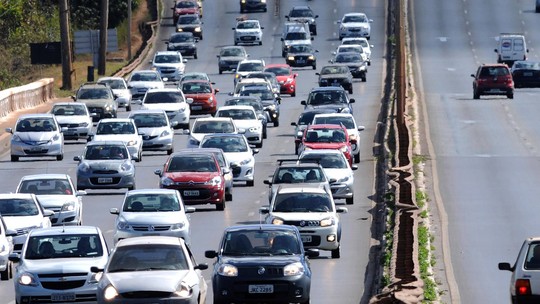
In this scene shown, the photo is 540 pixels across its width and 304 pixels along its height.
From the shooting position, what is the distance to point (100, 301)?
22.8 m

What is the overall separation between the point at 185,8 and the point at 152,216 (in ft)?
272

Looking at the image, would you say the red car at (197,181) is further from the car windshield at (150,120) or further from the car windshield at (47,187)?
the car windshield at (150,120)

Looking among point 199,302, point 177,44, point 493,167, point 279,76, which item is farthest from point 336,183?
point 177,44

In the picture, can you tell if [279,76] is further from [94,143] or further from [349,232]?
[349,232]

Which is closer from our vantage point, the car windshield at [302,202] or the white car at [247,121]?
the car windshield at [302,202]

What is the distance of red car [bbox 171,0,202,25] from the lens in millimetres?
114438

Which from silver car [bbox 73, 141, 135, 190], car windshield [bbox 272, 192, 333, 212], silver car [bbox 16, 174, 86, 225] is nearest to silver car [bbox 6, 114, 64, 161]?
silver car [bbox 73, 141, 135, 190]

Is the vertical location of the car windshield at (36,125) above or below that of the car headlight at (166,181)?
below

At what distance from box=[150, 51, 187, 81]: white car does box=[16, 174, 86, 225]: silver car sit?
46327 mm

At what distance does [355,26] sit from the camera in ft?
344

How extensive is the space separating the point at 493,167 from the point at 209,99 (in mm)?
18220

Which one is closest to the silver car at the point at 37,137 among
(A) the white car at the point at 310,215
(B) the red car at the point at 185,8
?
(A) the white car at the point at 310,215

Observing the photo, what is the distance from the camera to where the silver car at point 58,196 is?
35438mm

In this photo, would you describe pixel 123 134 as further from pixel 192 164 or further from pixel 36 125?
pixel 192 164
